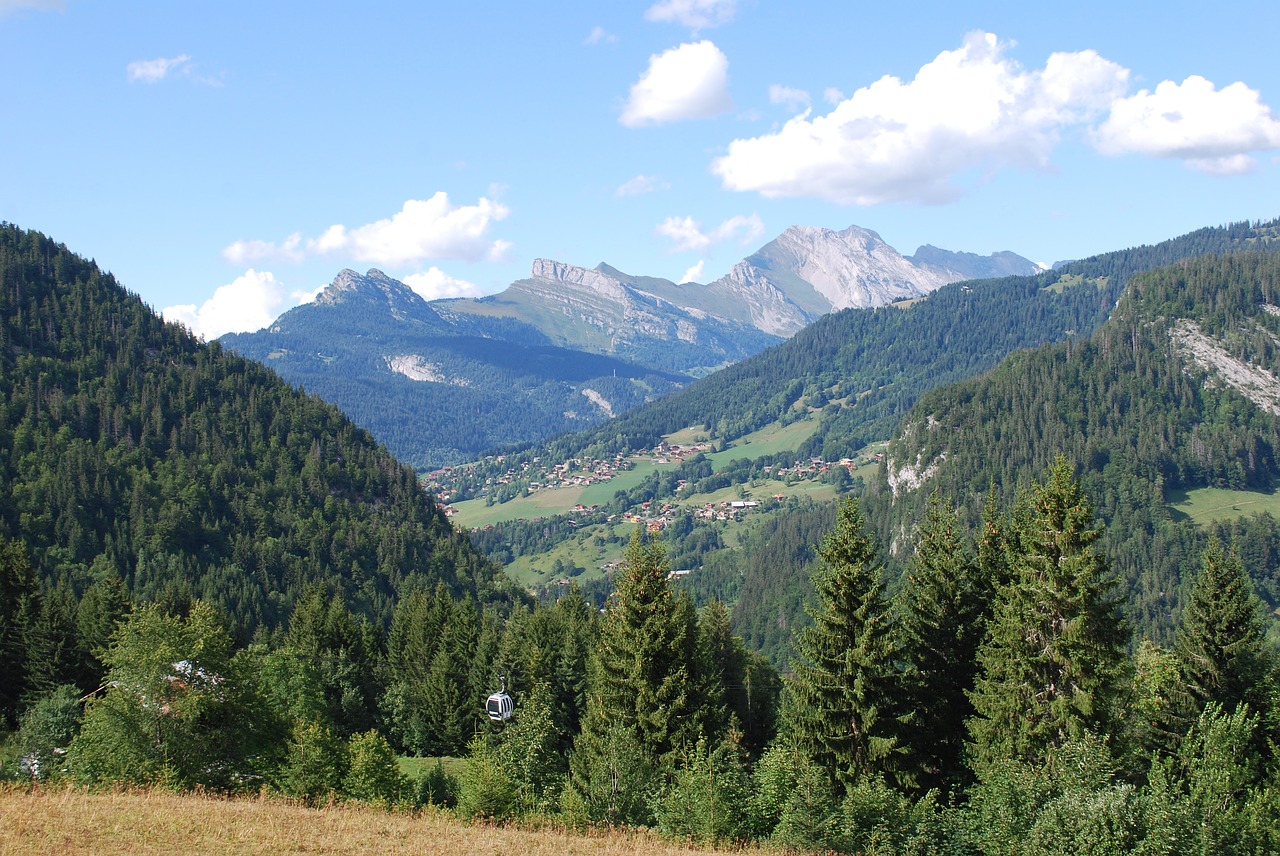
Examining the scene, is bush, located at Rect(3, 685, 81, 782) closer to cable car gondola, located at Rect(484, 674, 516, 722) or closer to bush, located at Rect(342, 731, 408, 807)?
bush, located at Rect(342, 731, 408, 807)

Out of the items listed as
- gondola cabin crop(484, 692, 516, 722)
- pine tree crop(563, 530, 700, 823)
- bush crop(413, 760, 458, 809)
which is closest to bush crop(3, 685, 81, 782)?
bush crop(413, 760, 458, 809)

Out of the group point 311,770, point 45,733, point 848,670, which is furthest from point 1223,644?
point 45,733

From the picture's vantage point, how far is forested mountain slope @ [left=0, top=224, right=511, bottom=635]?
153m

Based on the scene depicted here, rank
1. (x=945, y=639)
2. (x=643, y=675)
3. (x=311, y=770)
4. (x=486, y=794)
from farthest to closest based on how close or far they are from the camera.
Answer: (x=643, y=675), (x=945, y=639), (x=311, y=770), (x=486, y=794)

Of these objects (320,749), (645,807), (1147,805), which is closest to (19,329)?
(320,749)

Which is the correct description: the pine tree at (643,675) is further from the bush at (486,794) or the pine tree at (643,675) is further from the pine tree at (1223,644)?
the pine tree at (1223,644)

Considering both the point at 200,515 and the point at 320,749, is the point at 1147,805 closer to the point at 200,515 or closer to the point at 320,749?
the point at 320,749

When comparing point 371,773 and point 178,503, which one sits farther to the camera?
point 178,503

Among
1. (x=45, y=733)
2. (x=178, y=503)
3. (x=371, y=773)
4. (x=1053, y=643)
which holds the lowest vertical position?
(x=45, y=733)

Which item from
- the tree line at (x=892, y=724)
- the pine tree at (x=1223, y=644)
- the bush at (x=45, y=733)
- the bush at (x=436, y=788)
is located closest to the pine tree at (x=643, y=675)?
the tree line at (x=892, y=724)

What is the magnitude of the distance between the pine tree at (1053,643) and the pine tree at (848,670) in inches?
164

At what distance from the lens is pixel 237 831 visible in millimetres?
29000

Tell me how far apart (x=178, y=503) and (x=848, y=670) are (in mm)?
159082

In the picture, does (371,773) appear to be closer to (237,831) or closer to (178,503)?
(237,831)
